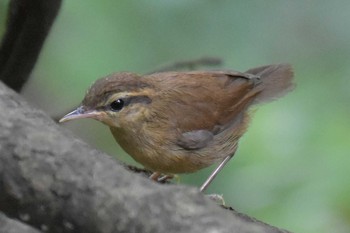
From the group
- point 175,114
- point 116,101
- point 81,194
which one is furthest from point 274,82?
point 81,194

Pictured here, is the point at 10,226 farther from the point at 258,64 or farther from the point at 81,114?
the point at 258,64

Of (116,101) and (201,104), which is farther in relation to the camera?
(201,104)

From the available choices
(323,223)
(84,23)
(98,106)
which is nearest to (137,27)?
(84,23)

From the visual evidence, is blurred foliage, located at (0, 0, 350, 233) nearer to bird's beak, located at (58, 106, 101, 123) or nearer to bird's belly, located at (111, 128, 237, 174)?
bird's belly, located at (111, 128, 237, 174)

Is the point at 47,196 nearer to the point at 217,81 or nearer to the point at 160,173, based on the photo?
the point at 160,173

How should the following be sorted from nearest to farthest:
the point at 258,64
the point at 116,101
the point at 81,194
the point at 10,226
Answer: the point at 81,194, the point at 10,226, the point at 116,101, the point at 258,64

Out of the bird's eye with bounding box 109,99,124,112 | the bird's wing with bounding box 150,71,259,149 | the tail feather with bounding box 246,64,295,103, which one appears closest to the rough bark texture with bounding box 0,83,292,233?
the bird's eye with bounding box 109,99,124,112
